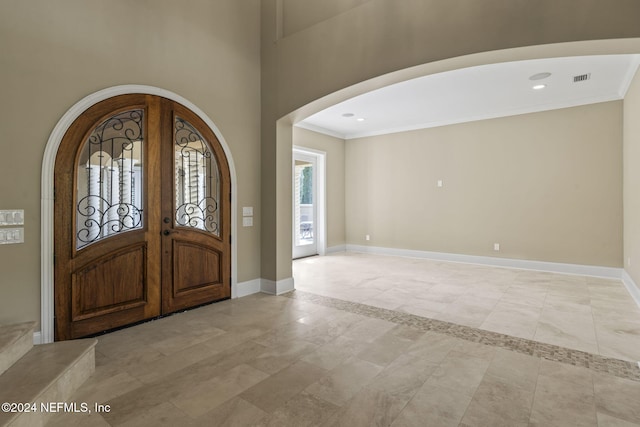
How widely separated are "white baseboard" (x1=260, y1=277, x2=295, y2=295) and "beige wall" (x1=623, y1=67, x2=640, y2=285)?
457 centimetres

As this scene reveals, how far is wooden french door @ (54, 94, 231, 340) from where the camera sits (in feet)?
9.46

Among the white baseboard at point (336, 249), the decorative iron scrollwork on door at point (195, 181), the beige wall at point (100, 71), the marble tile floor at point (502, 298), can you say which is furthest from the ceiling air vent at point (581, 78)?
the white baseboard at point (336, 249)

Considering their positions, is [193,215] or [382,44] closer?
[382,44]

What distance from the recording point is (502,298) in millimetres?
4336

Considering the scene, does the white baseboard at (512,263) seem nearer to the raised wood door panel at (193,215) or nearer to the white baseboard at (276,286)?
the white baseboard at (276,286)

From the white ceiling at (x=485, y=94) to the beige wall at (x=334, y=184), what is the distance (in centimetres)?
58

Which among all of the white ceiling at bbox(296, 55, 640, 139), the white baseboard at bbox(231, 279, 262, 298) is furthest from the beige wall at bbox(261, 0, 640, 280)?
the white ceiling at bbox(296, 55, 640, 139)

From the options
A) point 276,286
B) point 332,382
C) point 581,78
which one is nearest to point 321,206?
point 276,286

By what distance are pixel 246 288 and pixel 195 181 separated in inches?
62.4

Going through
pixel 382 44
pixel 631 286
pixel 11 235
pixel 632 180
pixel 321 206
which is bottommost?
pixel 631 286

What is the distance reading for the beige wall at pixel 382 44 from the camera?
2.61 metres

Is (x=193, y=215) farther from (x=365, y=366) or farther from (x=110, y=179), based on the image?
(x=365, y=366)

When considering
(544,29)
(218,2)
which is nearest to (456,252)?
(544,29)

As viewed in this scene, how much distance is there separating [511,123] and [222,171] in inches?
218
